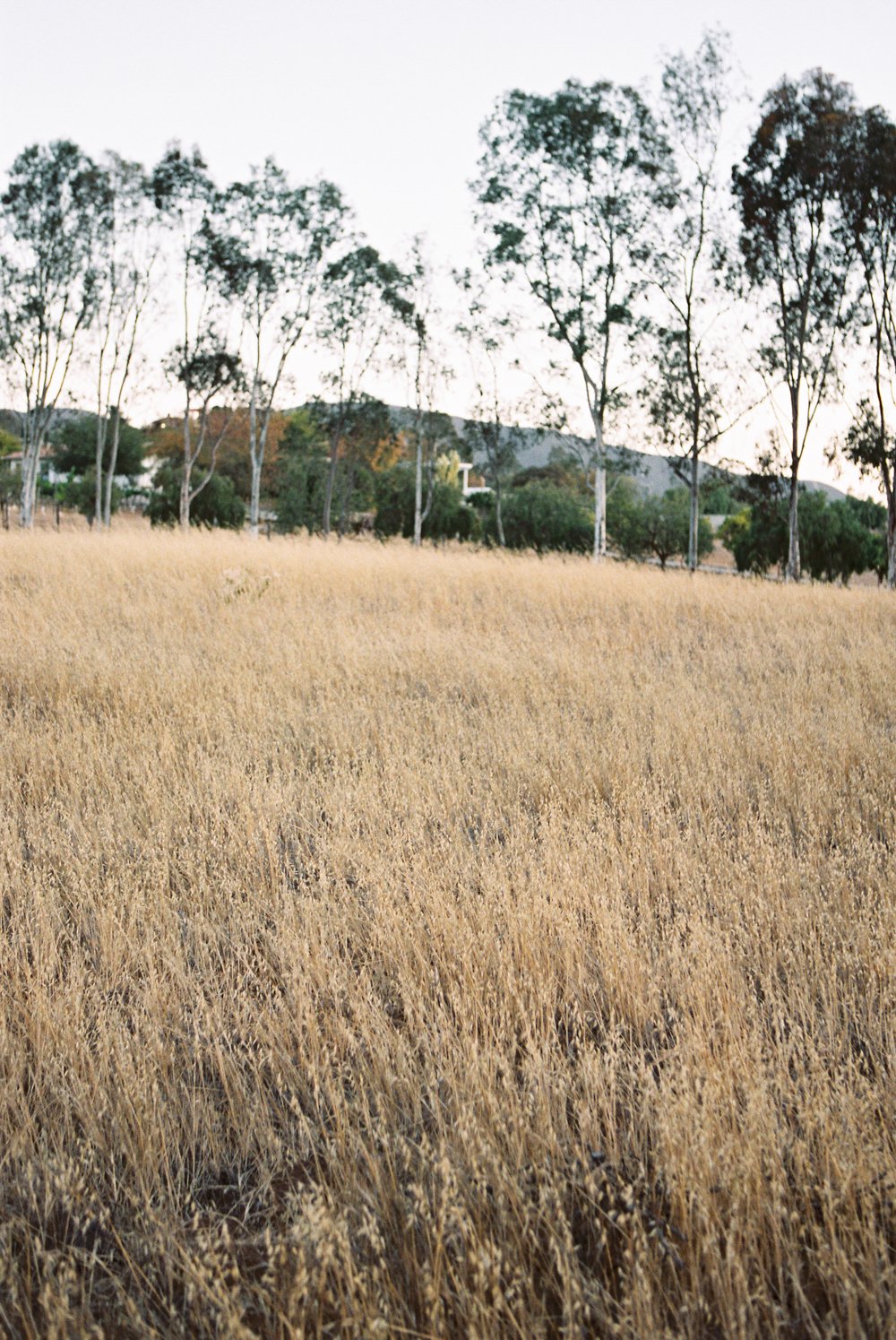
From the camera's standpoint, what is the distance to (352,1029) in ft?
8.76

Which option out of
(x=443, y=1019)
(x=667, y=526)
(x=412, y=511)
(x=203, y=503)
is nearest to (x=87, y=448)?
(x=203, y=503)

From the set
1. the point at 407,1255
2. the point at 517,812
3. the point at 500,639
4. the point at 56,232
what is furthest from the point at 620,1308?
the point at 56,232

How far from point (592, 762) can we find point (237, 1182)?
3471 mm

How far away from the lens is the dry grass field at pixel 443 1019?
1882 millimetres

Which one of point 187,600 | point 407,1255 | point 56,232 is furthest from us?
point 56,232

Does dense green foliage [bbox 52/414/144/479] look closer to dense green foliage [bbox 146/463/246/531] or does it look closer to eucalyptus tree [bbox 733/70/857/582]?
dense green foliage [bbox 146/463/246/531]

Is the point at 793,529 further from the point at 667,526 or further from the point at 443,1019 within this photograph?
the point at 443,1019

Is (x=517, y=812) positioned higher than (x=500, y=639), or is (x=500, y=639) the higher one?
(x=500, y=639)

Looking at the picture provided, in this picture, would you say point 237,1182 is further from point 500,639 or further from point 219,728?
point 500,639

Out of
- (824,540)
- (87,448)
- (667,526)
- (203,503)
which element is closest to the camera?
(824,540)

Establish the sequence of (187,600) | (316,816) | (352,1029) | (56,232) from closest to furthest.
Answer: (352,1029) → (316,816) → (187,600) → (56,232)

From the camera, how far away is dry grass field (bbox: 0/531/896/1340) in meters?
1.88

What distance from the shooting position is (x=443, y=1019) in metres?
2.66

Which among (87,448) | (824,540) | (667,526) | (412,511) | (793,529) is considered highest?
(87,448)
